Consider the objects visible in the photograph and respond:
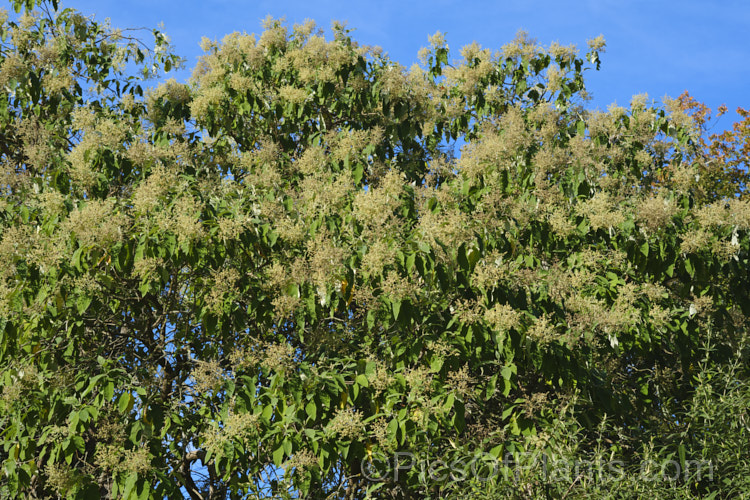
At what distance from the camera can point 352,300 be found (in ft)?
22.7

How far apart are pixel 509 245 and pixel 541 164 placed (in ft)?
3.65

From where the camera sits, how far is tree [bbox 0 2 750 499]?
573 cm

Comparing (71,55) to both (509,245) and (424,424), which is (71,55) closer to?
(509,245)

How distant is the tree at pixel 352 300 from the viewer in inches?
225

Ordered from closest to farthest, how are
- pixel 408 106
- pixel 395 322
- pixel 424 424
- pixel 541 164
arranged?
pixel 424 424 → pixel 395 322 → pixel 541 164 → pixel 408 106

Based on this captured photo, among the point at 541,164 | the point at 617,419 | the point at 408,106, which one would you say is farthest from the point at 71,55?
the point at 617,419

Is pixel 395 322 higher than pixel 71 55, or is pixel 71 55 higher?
pixel 71 55

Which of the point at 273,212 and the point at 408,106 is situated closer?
the point at 273,212

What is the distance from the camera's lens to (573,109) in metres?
9.46

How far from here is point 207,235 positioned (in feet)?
20.3

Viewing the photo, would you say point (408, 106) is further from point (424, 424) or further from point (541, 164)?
point (424, 424)

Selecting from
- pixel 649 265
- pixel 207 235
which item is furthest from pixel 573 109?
pixel 207 235

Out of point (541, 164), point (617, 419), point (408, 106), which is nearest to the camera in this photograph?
point (617, 419)

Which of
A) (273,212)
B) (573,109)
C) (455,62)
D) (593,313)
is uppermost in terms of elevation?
(455,62)
